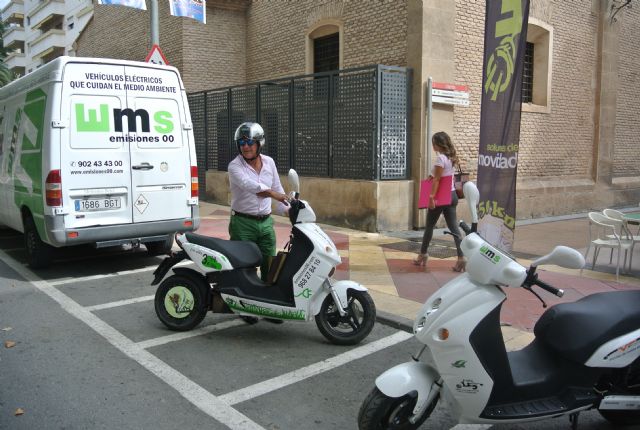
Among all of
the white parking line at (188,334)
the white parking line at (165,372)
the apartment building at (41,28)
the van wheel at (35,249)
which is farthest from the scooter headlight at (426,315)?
the apartment building at (41,28)

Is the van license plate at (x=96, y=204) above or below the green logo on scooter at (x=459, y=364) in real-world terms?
above

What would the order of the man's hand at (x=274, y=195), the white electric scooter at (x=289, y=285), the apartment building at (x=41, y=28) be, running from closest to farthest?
the white electric scooter at (x=289, y=285) < the man's hand at (x=274, y=195) < the apartment building at (x=41, y=28)

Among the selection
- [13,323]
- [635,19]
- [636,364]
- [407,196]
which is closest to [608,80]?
[635,19]

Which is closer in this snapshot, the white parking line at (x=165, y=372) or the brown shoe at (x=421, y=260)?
the white parking line at (x=165, y=372)

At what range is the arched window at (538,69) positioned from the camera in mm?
13250

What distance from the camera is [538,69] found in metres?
13.6

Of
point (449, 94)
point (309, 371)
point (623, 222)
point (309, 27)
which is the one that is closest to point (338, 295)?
point (309, 371)

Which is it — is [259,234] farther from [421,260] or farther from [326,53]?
[326,53]

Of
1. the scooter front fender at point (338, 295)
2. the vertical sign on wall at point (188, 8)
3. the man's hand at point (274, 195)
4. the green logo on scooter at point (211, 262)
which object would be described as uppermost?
the vertical sign on wall at point (188, 8)

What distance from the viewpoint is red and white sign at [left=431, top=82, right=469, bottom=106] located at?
34.7 ft

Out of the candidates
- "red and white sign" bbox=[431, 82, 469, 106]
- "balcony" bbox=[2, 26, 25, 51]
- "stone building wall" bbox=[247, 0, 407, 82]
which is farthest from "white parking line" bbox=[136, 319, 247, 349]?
"balcony" bbox=[2, 26, 25, 51]

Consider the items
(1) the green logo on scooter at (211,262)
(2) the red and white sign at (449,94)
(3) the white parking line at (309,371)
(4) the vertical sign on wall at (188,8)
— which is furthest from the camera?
(4) the vertical sign on wall at (188,8)

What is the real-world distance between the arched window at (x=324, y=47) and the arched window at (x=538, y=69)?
4565mm

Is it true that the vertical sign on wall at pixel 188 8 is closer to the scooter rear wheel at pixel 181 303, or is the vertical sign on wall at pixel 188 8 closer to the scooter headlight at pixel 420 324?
the scooter rear wheel at pixel 181 303
